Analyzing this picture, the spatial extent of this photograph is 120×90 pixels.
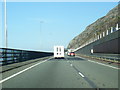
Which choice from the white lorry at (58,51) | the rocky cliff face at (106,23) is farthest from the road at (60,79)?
the rocky cliff face at (106,23)

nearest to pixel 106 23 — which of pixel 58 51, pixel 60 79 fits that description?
pixel 58 51

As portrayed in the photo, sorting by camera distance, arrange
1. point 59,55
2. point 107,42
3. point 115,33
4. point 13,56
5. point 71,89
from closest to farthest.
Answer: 1. point 71,89
2. point 13,56
3. point 115,33
4. point 107,42
5. point 59,55

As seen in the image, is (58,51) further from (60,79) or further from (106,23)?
(106,23)

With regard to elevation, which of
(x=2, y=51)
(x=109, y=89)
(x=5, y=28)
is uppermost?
(x=5, y=28)

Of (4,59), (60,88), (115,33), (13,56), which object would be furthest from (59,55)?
(60,88)

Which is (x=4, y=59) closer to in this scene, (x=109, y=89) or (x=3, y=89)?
(x=3, y=89)

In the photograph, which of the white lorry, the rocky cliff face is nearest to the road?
the white lorry

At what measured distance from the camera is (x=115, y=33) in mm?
37844

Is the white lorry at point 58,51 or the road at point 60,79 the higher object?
the white lorry at point 58,51

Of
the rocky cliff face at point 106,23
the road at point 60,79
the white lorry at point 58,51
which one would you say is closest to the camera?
the road at point 60,79

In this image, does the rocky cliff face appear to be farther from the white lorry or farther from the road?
the road

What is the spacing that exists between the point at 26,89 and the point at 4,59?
40.3 ft

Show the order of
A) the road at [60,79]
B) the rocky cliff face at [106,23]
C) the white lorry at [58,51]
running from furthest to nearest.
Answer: the rocky cliff face at [106,23] < the white lorry at [58,51] < the road at [60,79]

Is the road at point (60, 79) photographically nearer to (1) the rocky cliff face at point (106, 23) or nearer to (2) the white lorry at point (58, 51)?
(2) the white lorry at point (58, 51)
